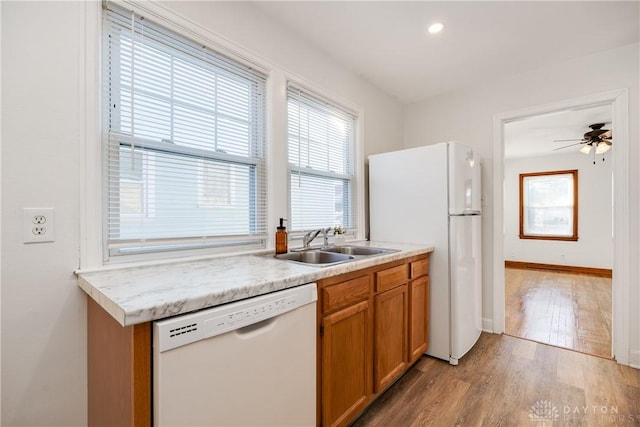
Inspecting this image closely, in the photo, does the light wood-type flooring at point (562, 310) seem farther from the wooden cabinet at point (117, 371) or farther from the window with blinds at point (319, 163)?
the wooden cabinet at point (117, 371)

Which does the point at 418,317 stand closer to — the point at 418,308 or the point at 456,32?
the point at 418,308

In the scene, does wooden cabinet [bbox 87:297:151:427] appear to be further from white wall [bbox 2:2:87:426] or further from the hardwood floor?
the hardwood floor

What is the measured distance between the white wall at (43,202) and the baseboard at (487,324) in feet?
10.3

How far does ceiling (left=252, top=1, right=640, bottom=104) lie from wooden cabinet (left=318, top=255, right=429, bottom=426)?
1.69 metres

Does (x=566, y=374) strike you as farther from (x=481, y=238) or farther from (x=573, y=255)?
(x=573, y=255)

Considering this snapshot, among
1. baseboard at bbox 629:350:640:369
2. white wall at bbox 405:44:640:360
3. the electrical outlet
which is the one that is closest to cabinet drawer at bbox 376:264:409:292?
white wall at bbox 405:44:640:360

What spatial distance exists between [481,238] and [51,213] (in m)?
3.22

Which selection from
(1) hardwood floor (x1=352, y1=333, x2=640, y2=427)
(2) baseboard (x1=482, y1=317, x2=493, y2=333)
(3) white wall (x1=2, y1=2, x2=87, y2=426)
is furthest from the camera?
(2) baseboard (x1=482, y1=317, x2=493, y2=333)

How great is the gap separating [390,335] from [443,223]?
3.20 feet

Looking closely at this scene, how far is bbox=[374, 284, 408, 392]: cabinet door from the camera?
5.72 feet

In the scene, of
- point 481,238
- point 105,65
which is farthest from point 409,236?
point 105,65

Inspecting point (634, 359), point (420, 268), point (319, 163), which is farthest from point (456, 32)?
point (634, 359)

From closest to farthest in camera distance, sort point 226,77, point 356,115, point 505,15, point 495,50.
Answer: point 226,77, point 505,15, point 495,50, point 356,115

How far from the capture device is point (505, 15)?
6.39 ft
